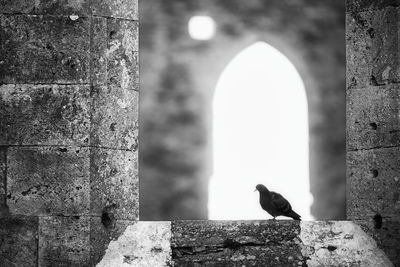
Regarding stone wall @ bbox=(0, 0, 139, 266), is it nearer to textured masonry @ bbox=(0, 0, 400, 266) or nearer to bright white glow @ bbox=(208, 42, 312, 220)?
textured masonry @ bbox=(0, 0, 400, 266)

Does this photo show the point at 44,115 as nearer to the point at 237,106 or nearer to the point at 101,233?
the point at 101,233

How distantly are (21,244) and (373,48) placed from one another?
2.27 meters

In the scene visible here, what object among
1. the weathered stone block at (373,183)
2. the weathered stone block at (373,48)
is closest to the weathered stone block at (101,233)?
the weathered stone block at (373,183)

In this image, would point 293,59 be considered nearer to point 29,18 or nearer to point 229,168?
point 229,168

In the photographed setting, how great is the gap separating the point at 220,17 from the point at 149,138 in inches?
92.2

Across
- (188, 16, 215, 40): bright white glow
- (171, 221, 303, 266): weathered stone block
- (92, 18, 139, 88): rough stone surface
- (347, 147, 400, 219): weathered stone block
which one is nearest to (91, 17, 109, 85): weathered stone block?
(92, 18, 139, 88): rough stone surface

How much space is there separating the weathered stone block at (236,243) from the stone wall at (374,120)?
0.45 meters

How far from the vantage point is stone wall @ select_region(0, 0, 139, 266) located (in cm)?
511

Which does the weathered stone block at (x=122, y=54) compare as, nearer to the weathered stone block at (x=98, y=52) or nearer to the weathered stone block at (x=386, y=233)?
the weathered stone block at (x=98, y=52)

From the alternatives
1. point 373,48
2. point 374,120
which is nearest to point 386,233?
point 374,120

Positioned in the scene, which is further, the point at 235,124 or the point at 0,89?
the point at 235,124

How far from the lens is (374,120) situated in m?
5.38

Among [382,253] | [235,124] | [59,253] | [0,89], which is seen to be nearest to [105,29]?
[0,89]

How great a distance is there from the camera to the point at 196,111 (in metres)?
15.6
